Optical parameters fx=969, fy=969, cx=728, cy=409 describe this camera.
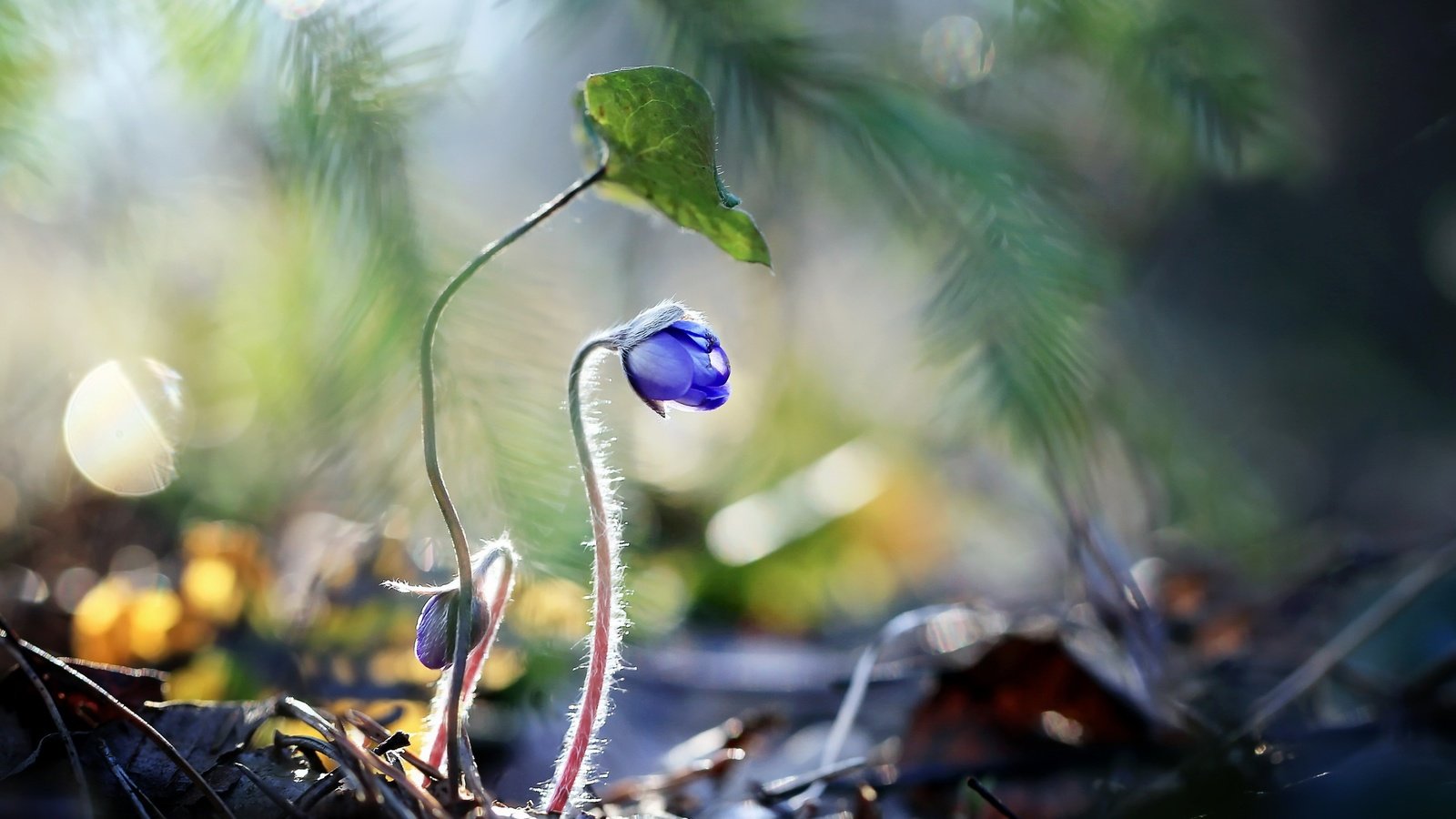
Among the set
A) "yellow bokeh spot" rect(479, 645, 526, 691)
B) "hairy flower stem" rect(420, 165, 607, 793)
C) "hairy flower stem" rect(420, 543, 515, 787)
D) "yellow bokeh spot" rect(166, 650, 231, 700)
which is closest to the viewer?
"hairy flower stem" rect(420, 165, 607, 793)

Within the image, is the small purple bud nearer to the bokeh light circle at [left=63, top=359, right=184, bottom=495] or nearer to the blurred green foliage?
the blurred green foliage

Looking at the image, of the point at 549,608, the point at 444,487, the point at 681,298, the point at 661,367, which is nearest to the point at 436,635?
the point at 444,487

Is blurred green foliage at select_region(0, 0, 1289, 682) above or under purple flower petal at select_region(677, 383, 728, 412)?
above

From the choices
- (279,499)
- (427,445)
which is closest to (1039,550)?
(279,499)

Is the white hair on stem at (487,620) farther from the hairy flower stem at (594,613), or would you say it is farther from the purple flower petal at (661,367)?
the purple flower petal at (661,367)

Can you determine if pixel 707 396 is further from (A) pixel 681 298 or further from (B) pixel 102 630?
(B) pixel 102 630

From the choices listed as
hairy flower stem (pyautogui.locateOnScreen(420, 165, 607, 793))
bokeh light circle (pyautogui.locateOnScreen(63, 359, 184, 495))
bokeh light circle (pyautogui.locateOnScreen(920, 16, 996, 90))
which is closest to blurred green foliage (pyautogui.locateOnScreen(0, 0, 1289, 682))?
bokeh light circle (pyautogui.locateOnScreen(920, 16, 996, 90))

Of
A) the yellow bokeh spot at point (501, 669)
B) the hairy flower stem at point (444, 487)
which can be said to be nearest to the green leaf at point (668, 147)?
the hairy flower stem at point (444, 487)
